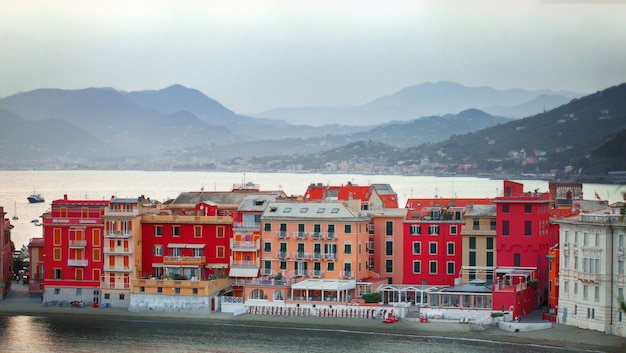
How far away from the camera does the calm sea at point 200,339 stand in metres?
45.3

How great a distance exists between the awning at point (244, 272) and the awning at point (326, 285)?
2591 mm

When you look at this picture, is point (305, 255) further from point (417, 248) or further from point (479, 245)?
point (479, 245)

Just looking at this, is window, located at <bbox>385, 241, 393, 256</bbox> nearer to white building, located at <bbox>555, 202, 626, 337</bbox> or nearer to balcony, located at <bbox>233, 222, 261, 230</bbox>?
balcony, located at <bbox>233, 222, 261, 230</bbox>

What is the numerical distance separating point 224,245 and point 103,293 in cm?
598

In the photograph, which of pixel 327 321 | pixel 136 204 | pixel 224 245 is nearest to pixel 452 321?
pixel 327 321

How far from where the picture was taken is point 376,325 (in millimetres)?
48938

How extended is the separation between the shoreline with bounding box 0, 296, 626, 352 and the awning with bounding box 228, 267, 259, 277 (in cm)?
237

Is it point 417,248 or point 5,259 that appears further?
point 5,259

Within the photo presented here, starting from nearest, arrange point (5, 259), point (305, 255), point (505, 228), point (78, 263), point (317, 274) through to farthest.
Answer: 1. point (505, 228)
2. point (317, 274)
3. point (305, 255)
4. point (78, 263)
5. point (5, 259)

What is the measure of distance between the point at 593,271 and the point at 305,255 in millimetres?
13784

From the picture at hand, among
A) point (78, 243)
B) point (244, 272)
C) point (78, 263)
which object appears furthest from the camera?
point (78, 243)

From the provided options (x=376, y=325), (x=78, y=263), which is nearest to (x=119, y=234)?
(x=78, y=263)

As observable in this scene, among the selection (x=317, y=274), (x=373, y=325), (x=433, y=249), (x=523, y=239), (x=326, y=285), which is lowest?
(x=373, y=325)

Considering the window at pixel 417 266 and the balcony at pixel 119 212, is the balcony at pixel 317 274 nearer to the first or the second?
the window at pixel 417 266
